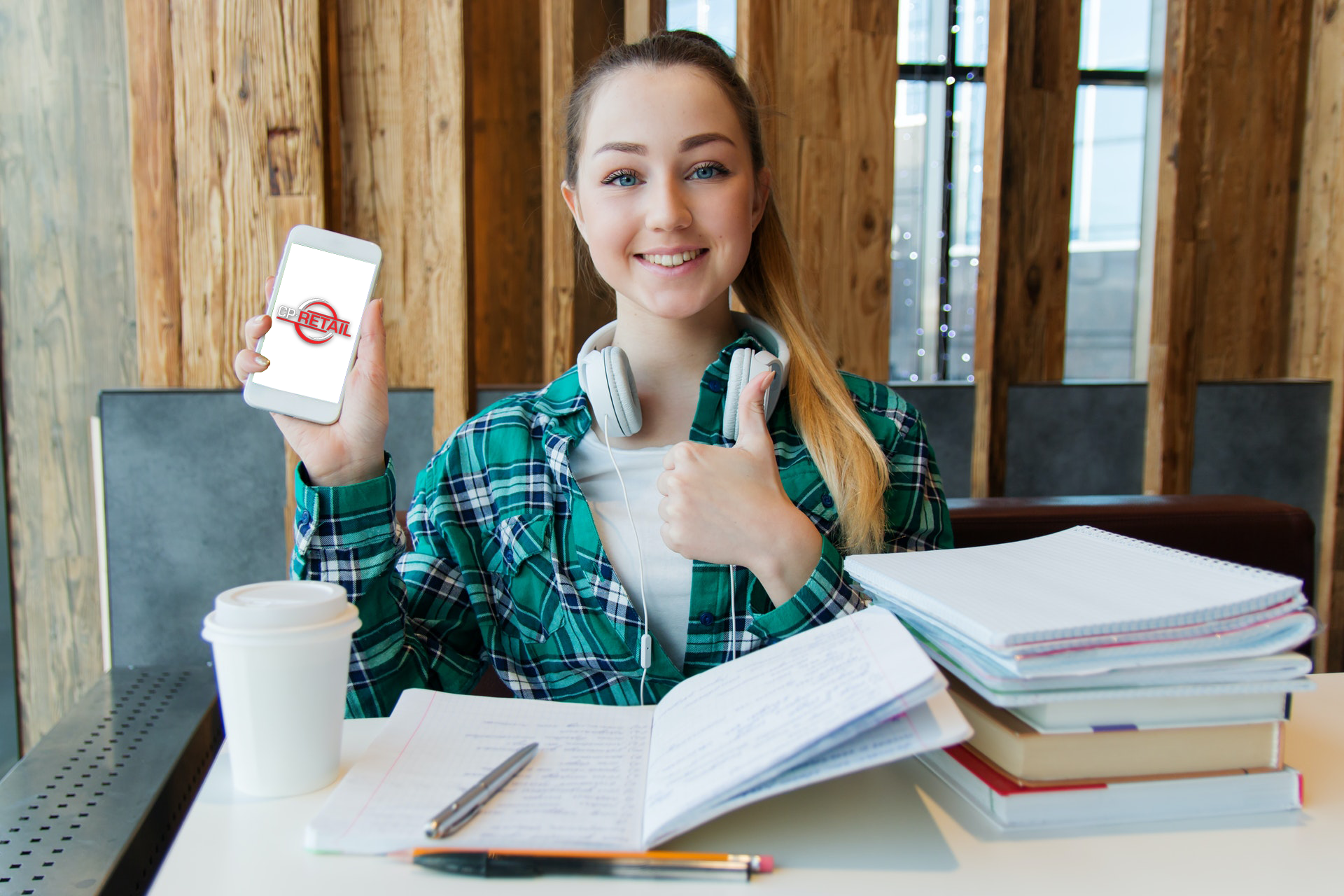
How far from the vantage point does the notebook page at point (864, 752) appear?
1.75ft

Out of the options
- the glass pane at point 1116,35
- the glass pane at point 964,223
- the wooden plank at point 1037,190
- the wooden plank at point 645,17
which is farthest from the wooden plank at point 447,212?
the glass pane at point 1116,35

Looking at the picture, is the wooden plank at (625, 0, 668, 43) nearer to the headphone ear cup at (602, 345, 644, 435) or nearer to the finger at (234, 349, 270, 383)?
the headphone ear cup at (602, 345, 644, 435)

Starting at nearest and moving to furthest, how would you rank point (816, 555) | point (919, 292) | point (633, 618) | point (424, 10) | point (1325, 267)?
point (816, 555), point (633, 618), point (424, 10), point (1325, 267), point (919, 292)

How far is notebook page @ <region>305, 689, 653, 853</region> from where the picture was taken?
0.54 meters

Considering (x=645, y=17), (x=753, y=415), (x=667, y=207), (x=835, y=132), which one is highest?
(x=645, y=17)

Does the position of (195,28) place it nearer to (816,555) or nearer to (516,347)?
(516,347)

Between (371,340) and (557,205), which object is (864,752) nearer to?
(371,340)

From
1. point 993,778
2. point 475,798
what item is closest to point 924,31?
point 993,778

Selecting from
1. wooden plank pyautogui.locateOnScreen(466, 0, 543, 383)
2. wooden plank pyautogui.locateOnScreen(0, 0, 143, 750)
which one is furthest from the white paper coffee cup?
wooden plank pyautogui.locateOnScreen(466, 0, 543, 383)

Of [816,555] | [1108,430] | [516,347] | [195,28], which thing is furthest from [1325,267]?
[195,28]

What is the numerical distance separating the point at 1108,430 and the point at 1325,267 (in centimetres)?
92

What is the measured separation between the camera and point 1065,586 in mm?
667

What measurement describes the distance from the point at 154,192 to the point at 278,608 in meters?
1.84

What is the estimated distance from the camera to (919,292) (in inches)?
149
